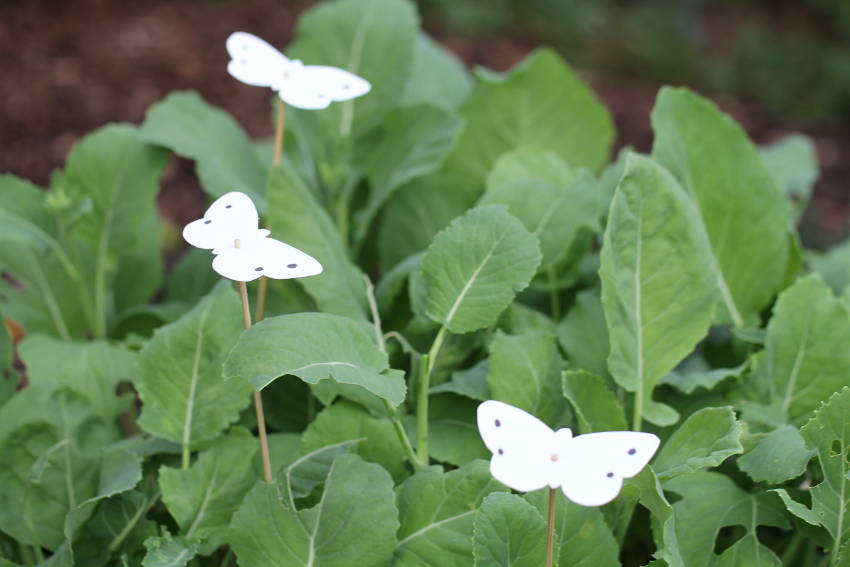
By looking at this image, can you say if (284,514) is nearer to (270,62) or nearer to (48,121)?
(270,62)

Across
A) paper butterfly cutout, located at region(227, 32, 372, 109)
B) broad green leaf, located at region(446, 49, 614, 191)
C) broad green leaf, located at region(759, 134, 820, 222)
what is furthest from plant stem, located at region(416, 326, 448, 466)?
broad green leaf, located at region(759, 134, 820, 222)

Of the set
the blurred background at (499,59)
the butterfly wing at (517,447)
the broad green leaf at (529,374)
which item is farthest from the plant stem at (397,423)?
the blurred background at (499,59)

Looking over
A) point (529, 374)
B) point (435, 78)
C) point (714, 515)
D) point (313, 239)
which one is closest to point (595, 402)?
point (529, 374)

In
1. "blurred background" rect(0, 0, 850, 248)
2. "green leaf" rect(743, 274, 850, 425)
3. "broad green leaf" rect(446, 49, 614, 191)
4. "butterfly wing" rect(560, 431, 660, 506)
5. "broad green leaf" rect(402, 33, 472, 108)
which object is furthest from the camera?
"blurred background" rect(0, 0, 850, 248)

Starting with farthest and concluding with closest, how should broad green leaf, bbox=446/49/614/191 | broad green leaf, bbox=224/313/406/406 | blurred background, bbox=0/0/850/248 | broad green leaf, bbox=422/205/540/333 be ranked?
blurred background, bbox=0/0/850/248 → broad green leaf, bbox=446/49/614/191 → broad green leaf, bbox=422/205/540/333 → broad green leaf, bbox=224/313/406/406

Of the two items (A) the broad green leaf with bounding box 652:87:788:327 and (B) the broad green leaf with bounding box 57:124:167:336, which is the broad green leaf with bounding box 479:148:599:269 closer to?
(A) the broad green leaf with bounding box 652:87:788:327

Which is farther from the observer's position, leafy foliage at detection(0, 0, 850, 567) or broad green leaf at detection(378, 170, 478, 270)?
broad green leaf at detection(378, 170, 478, 270)

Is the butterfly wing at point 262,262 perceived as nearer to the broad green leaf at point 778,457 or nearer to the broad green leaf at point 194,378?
the broad green leaf at point 194,378

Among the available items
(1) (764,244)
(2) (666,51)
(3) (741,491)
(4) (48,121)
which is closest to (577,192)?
(1) (764,244)
